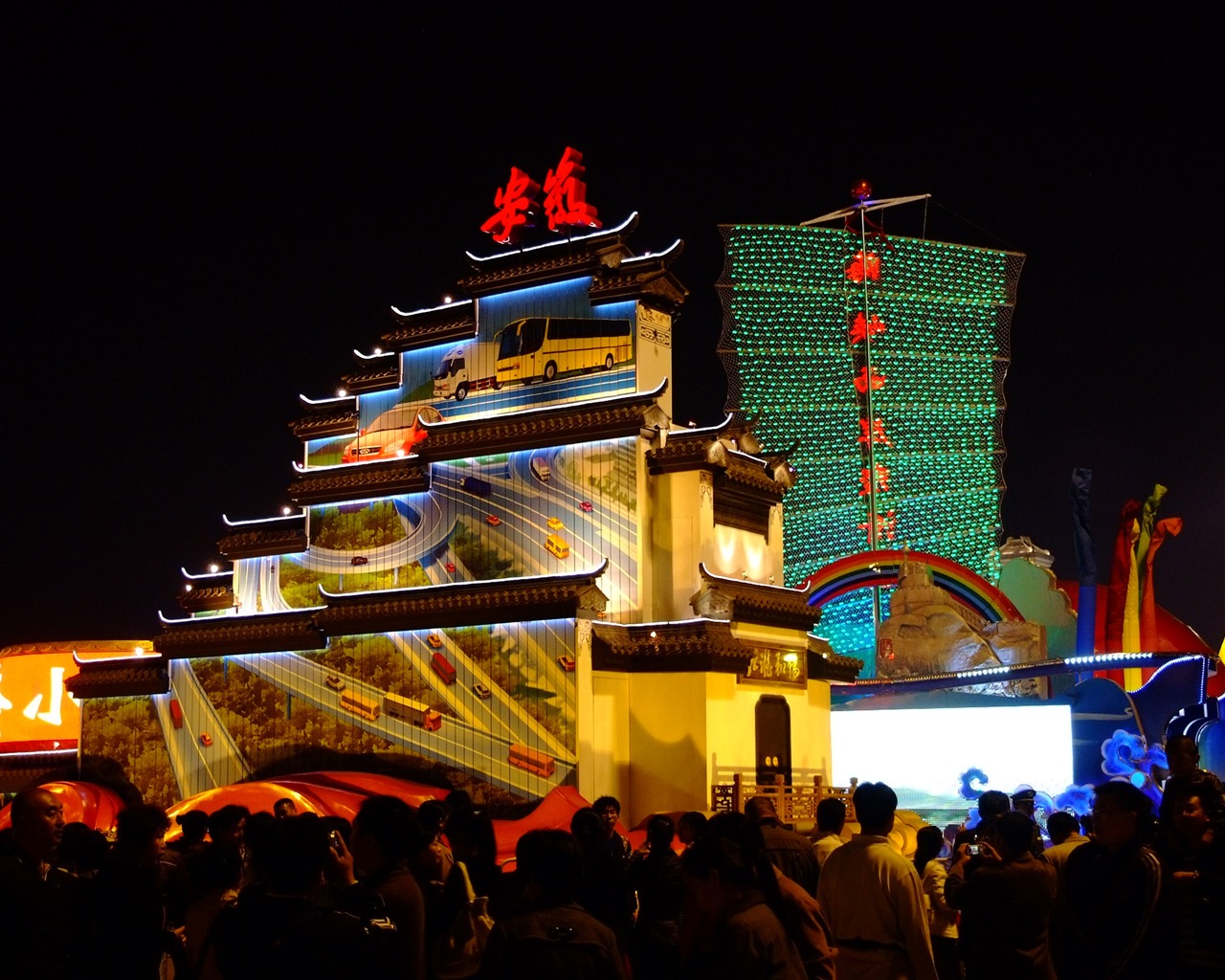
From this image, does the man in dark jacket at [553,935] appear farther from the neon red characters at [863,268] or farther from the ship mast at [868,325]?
the neon red characters at [863,268]

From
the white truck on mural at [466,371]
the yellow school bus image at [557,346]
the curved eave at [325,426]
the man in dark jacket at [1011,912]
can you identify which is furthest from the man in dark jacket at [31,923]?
the curved eave at [325,426]

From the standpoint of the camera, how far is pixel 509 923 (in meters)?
4.27

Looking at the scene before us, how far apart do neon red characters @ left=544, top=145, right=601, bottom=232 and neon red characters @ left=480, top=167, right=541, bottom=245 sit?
17.3 inches

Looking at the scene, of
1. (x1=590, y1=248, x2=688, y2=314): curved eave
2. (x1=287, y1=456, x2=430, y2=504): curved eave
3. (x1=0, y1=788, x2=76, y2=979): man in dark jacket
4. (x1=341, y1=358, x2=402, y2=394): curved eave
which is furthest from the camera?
(x1=341, y1=358, x2=402, y2=394): curved eave

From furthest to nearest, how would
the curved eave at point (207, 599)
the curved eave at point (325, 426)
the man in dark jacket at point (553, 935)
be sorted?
the curved eave at point (207, 599) → the curved eave at point (325, 426) → the man in dark jacket at point (553, 935)

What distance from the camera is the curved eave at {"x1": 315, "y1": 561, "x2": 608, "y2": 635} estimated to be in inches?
835

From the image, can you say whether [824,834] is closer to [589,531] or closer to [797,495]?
[589,531]

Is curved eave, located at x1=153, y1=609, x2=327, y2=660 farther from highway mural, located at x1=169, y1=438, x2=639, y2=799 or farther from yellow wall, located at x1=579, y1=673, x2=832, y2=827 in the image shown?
yellow wall, located at x1=579, y1=673, x2=832, y2=827

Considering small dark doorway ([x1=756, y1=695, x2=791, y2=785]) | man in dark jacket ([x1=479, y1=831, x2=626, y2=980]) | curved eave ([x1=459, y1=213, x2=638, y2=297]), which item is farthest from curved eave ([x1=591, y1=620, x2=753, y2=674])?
man in dark jacket ([x1=479, y1=831, x2=626, y2=980])

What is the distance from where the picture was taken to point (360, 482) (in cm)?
2511

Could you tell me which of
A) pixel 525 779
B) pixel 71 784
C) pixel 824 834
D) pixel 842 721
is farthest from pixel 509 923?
pixel 842 721

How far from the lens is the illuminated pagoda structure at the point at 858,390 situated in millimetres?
38219

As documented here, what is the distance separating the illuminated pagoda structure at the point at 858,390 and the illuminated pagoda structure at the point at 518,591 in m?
12.0

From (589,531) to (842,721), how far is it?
939cm
